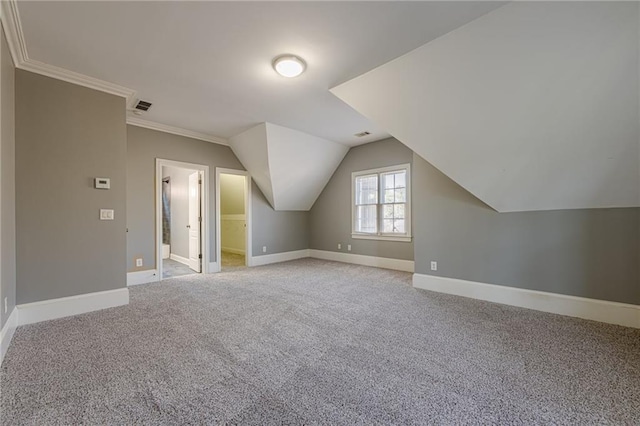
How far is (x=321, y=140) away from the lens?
16.8 ft

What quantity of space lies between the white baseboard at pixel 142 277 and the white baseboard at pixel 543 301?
4241 mm

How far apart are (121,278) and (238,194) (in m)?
3.88

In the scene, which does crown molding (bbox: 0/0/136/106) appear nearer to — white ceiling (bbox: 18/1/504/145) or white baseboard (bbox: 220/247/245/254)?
white ceiling (bbox: 18/1/504/145)

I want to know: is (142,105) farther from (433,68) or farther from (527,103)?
(527,103)

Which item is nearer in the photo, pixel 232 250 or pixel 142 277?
pixel 142 277

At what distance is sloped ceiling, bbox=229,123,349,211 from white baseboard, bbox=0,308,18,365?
3.57m

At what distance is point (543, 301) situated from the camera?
2871 mm

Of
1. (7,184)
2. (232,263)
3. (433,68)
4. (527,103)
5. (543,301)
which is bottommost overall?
(232,263)

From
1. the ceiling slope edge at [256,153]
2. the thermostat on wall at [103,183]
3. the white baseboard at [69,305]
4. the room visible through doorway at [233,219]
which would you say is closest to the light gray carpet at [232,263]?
the room visible through doorway at [233,219]

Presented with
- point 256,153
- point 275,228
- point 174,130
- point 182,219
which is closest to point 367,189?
point 275,228

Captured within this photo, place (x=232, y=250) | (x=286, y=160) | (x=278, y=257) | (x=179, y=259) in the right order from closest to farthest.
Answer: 1. (x=286, y=160)
2. (x=278, y=257)
3. (x=179, y=259)
4. (x=232, y=250)

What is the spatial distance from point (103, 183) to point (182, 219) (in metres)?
3.23

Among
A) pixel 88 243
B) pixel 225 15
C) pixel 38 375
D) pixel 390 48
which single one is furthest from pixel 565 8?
pixel 88 243

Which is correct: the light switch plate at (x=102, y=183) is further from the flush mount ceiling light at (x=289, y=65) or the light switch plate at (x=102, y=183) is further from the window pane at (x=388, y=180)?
the window pane at (x=388, y=180)
